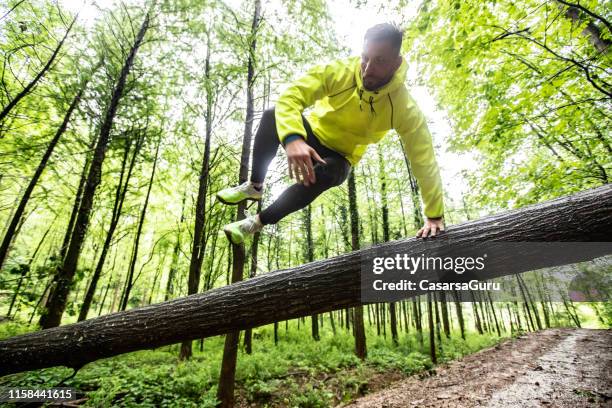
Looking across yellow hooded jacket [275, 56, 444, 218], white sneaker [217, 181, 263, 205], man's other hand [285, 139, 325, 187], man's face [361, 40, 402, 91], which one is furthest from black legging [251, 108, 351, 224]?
man's face [361, 40, 402, 91]

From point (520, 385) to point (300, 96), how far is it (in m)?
6.24

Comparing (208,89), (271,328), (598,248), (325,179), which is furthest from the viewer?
(271,328)

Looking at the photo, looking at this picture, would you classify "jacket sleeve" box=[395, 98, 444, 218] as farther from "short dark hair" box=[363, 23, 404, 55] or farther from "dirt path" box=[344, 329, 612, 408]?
"dirt path" box=[344, 329, 612, 408]

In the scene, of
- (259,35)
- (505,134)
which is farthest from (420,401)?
(259,35)

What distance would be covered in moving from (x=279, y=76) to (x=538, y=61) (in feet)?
17.0

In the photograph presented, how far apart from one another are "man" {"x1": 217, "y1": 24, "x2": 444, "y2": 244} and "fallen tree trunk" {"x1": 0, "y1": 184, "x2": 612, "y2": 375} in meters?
0.43

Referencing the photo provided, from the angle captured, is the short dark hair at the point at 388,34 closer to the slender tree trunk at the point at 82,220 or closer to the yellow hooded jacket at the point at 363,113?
the yellow hooded jacket at the point at 363,113

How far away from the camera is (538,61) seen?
5.22 meters

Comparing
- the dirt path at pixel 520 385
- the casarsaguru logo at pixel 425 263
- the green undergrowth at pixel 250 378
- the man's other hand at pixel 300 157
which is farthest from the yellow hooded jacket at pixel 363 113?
the green undergrowth at pixel 250 378

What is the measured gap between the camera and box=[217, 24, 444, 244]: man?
201 cm

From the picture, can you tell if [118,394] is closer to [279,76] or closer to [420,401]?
[420,401]

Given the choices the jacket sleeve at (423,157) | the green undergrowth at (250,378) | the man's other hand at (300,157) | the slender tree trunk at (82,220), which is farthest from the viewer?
the green undergrowth at (250,378)

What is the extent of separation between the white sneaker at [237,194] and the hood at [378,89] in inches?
58.7

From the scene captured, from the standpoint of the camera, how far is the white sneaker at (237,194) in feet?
9.84
